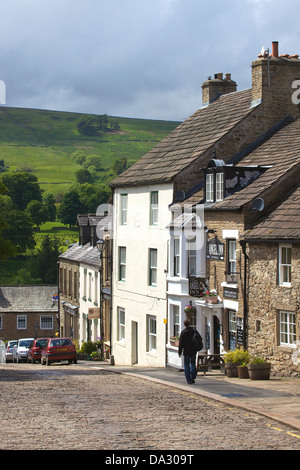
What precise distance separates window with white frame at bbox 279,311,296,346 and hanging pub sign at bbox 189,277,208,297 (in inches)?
193

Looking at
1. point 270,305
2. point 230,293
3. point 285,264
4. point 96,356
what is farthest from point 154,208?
point 96,356

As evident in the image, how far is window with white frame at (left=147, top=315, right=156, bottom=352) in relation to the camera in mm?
34812

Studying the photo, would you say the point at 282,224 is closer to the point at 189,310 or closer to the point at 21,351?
the point at 189,310

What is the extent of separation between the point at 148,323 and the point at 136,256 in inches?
143

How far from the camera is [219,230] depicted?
2812 centimetres

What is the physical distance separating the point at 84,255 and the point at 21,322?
29.9m

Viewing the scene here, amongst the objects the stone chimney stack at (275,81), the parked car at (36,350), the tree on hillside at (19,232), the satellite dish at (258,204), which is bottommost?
the parked car at (36,350)

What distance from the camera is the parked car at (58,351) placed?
3662cm

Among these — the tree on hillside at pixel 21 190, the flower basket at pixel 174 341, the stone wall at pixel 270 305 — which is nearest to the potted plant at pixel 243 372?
the stone wall at pixel 270 305

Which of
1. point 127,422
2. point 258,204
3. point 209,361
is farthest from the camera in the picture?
point 209,361

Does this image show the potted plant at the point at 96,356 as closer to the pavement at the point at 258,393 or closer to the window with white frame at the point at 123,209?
the window with white frame at the point at 123,209

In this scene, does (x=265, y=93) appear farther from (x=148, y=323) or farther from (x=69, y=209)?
(x=69, y=209)

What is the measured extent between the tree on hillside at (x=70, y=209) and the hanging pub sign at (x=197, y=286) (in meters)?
139

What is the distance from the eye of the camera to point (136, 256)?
3675cm
